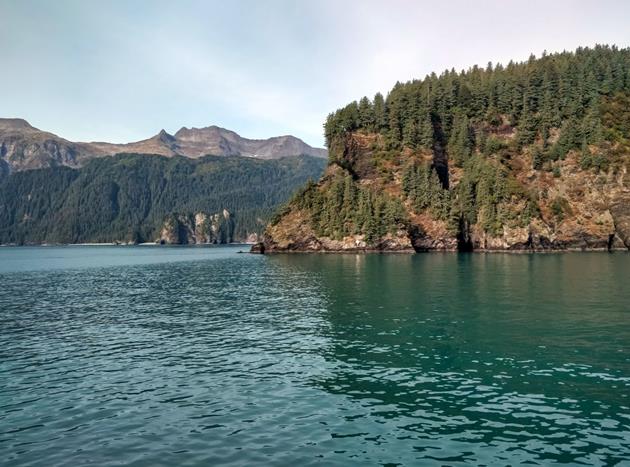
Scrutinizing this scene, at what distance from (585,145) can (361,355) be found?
17099cm

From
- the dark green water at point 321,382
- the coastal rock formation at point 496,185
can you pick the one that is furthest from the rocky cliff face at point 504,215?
the dark green water at point 321,382

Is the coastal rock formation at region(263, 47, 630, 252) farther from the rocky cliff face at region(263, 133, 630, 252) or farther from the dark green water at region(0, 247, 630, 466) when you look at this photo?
the dark green water at region(0, 247, 630, 466)

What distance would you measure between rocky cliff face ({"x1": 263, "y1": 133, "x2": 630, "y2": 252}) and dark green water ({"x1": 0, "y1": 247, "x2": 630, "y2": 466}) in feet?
348

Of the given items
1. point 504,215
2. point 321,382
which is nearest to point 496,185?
point 504,215

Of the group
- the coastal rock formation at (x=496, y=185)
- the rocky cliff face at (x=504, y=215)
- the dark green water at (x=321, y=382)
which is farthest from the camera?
the coastal rock formation at (x=496, y=185)

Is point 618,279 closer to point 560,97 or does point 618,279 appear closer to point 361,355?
point 361,355

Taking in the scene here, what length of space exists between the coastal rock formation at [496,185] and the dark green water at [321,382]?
10814 centimetres

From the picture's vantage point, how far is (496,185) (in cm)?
16775

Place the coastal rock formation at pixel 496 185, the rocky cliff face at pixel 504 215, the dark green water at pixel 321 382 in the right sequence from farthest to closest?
the coastal rock formation at pixel 496 185
the rocky cliff face at pixel 504 215
the dark green water at pixel 321 382

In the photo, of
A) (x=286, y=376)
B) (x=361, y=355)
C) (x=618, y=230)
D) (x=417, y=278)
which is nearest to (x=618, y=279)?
(x=417, y=278)

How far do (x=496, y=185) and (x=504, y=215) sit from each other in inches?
455

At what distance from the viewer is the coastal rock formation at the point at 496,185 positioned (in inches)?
6467

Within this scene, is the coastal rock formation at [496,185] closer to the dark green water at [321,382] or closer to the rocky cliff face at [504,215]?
the rocky cliff face at [504,215]

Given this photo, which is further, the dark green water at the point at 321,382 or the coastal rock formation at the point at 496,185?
the coastal rock formation at the point at 496,185
